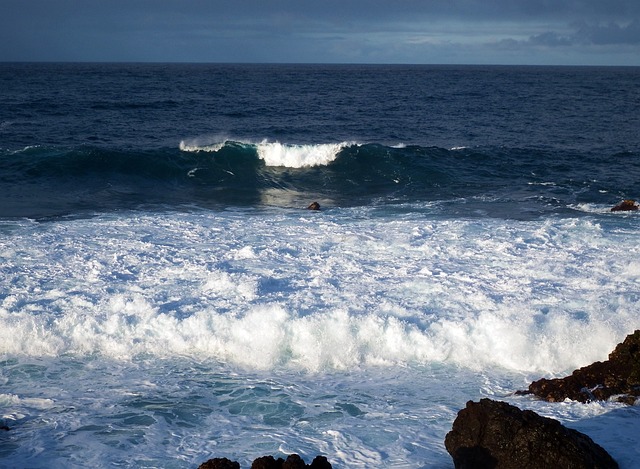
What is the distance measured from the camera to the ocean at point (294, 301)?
821 cm

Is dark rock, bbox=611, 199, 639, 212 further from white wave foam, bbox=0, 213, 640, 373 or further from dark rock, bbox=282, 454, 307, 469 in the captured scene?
dark rock, bbox=282, 454, 307, 469

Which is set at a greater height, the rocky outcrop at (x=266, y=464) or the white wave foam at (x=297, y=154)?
the white wave foam at (x=297, y=154)

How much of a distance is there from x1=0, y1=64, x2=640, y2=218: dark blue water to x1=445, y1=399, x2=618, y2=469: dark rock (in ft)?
40.0

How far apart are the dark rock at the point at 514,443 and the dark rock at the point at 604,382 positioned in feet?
5.56

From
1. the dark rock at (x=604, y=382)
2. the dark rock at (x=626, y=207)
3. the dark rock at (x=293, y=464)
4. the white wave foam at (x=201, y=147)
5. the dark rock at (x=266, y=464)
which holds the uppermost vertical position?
the white wave foam at (x=201, y=147)

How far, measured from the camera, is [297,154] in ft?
92.8

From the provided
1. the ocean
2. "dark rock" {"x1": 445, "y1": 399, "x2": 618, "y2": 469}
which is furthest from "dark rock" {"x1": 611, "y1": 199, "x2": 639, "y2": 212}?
"dark rock" {"x1": 445, "y1": 399, "x2": 618, "y2": 469}

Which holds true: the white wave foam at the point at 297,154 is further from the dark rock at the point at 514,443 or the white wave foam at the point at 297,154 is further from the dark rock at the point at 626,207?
the dark rock at the point at 514,443

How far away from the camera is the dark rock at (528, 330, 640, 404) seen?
8.70 m

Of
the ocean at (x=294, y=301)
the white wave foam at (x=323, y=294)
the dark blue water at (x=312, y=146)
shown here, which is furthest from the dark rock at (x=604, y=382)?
the dark blue water at (x=312, y=146)

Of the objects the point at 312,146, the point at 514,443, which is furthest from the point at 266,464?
the point at 312,146

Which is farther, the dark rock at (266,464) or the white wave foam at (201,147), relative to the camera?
the white wave foam at (201,147)

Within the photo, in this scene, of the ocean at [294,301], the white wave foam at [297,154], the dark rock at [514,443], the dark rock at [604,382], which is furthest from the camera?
the white wave foam at [297,154]

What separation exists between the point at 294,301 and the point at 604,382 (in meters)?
4.97
